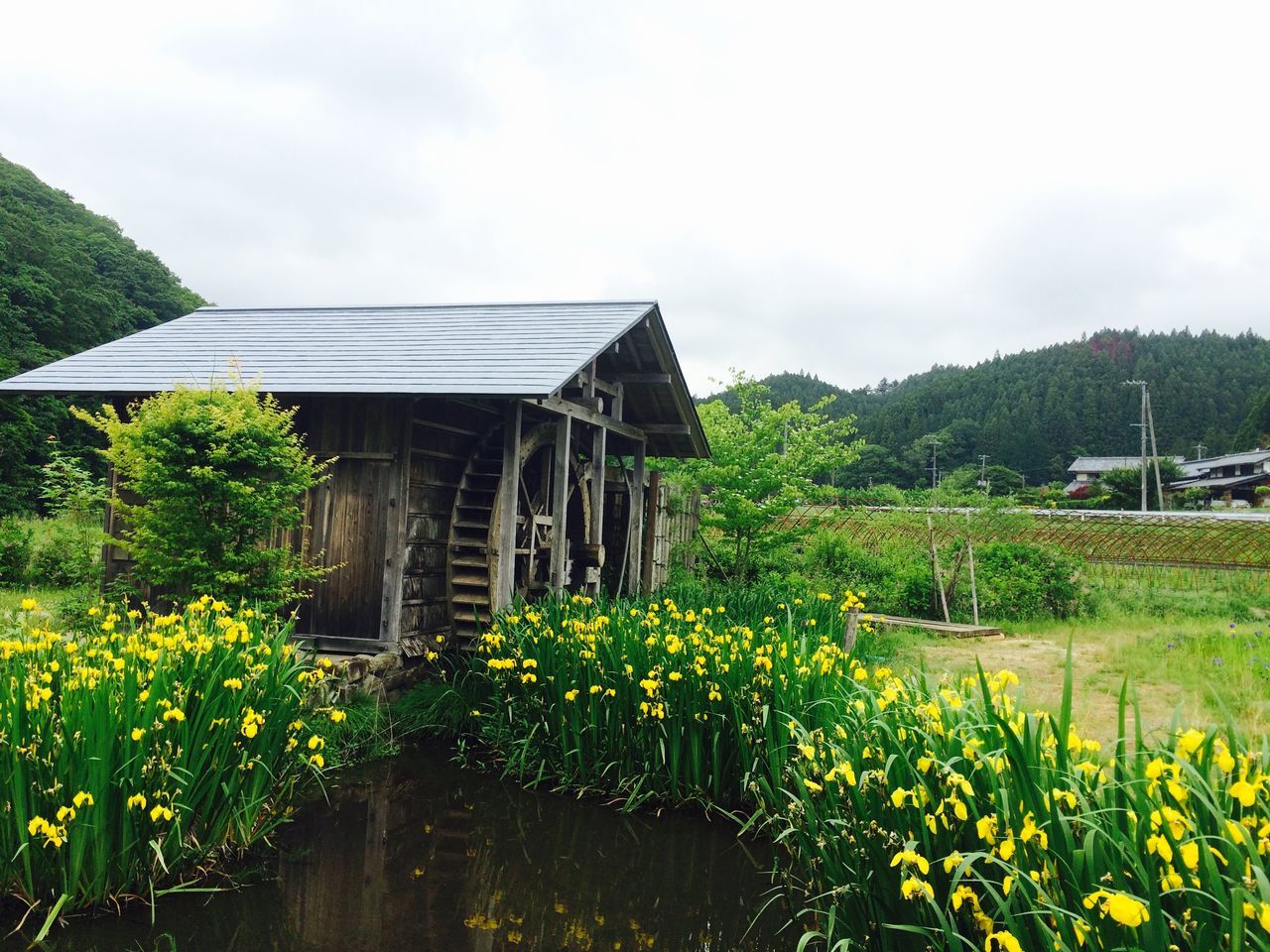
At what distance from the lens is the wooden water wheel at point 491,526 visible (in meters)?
8.55

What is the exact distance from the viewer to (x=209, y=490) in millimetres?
6297

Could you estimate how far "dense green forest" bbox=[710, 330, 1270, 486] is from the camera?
6281 centimetres

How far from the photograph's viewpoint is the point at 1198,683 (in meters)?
8.23

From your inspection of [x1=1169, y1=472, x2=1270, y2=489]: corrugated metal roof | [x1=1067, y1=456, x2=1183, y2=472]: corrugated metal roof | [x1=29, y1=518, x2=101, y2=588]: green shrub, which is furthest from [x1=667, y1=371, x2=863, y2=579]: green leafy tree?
[x1=1067, y1=456, x2=1183, y2=472]: corrugated metal roof

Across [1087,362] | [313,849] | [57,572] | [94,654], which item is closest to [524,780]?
[313,849]

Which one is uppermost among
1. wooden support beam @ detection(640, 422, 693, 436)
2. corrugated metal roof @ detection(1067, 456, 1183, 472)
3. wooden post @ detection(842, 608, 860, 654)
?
corrugated metal roof @ detection(1067, 456, 1183, 472)

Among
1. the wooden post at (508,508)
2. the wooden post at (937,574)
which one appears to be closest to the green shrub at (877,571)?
the wooden post at (937,574)

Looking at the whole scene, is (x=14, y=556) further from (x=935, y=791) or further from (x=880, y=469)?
(x=880, y=469)

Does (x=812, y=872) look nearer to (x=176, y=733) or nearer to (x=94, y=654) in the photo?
(x=176, y=733)

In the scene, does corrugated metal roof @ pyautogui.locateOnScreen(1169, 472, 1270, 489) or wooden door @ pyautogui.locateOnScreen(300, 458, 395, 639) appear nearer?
wooden door @ pyautogui.locateOnScreen(300, 458, 395, 639)

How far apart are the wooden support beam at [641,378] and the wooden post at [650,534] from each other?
1541mm

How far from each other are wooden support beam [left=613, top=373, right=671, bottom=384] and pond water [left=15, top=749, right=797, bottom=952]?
19.0 feet

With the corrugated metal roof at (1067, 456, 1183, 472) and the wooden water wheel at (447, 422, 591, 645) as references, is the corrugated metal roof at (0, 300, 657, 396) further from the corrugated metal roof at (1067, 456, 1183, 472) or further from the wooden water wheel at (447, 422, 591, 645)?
the corrugated metal roof at (1067, 456, 1183, 472)

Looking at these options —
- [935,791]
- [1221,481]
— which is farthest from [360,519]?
[1221,481]
